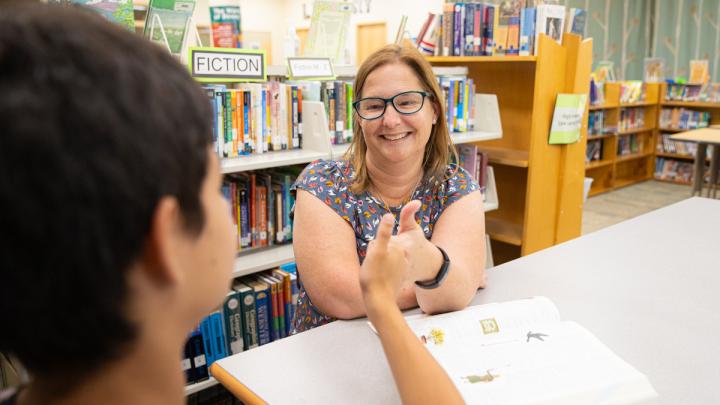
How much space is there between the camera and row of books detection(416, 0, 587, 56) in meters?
2.89

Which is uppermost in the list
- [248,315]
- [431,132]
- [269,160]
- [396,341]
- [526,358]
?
[431,132]

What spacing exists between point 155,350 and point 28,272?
13 centimetres

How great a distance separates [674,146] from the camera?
7121mm

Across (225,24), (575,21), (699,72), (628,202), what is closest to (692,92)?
(699,72)

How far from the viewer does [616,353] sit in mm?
1044

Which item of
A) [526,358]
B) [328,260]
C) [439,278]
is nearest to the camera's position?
[526,358]

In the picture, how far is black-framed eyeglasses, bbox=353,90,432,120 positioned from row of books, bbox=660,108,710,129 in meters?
6.51

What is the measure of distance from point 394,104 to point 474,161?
5.28ft

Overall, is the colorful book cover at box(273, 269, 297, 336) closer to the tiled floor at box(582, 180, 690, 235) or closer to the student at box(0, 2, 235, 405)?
the student at box(0, 2, 235, 405)

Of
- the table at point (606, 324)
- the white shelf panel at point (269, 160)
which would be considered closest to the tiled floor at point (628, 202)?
the white shelf panel at point (269, 160)

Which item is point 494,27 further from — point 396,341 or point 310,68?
point 396,341

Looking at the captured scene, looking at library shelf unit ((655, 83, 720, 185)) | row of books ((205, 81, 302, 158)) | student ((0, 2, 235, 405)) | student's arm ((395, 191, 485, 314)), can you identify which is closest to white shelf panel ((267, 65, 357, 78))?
row of books ((205, 81, 302, 158))

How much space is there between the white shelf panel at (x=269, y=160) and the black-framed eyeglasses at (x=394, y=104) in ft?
2.25

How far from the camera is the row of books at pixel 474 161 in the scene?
308 cm
